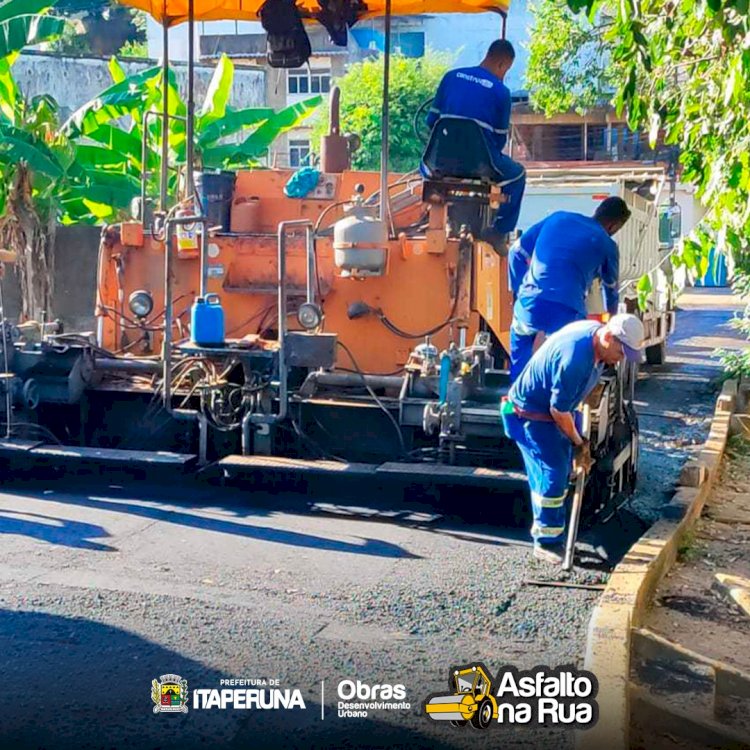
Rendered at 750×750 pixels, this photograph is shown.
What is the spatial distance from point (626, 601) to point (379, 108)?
69.2 ft

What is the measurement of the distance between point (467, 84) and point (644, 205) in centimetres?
710

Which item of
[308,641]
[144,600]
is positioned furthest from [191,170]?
[308,641]

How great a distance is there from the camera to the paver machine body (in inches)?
259

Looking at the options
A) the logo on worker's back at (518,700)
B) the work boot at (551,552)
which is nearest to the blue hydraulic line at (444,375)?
the work boot at (551,552)

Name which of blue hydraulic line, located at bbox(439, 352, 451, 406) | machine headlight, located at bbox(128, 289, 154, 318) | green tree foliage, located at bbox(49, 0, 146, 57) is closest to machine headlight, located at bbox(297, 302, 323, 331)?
blue hydraulic line, located at bbox(439, 352, 451, 406)

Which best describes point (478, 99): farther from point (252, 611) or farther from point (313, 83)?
point (313, 83)

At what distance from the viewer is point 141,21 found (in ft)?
136

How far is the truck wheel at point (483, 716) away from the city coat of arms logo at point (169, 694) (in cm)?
93

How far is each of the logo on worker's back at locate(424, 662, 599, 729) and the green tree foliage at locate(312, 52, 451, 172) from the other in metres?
18.7

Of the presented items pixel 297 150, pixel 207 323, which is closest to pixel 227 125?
pixel 207 323

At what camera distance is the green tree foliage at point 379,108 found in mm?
24422

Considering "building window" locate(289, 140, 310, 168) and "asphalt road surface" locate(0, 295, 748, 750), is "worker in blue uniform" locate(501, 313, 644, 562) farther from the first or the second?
"building window" locate(289, 140, 310, 168)

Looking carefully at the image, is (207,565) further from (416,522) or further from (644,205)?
(644,205)

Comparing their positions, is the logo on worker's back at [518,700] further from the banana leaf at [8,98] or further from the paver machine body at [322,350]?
the banana leaf at [8,98]
